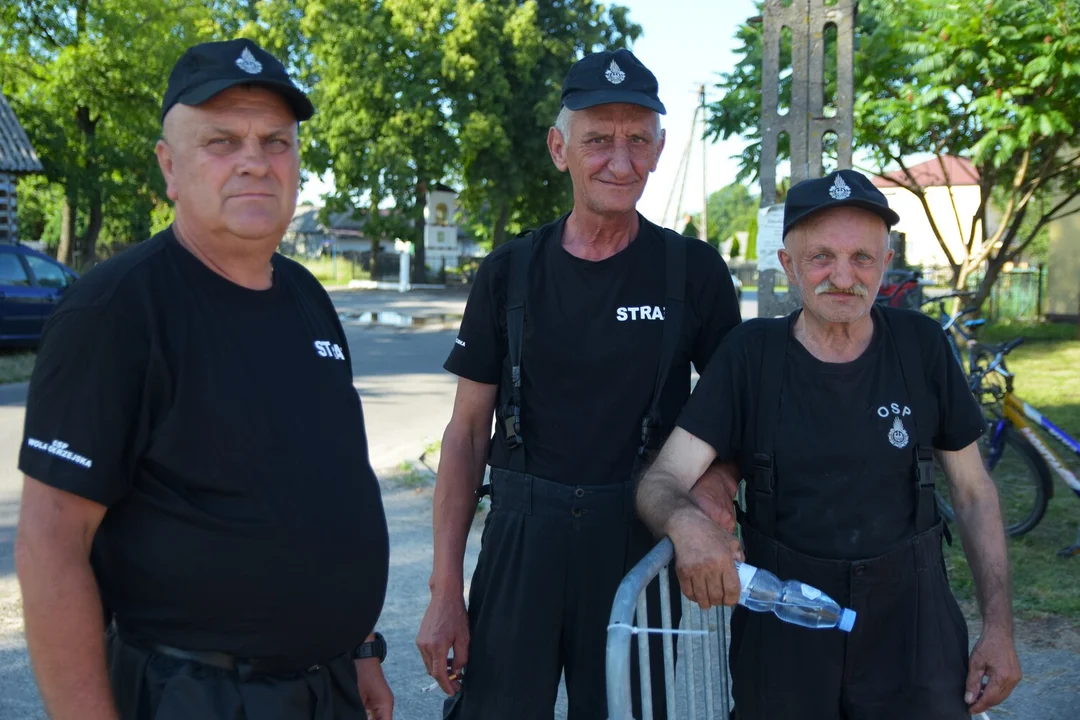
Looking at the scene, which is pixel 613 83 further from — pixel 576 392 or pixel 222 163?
pixel 222 163

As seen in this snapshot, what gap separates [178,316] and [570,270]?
1181mm

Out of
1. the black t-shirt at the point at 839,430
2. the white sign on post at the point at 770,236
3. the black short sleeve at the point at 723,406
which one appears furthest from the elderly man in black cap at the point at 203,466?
the white sign on post at the point at 770,236

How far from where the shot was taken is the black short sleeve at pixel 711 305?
278 cm

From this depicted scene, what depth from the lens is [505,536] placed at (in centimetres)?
271

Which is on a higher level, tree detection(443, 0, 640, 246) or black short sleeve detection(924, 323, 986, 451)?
tree detection(443, 0, 640, 246)

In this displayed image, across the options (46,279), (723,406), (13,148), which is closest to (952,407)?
(723,406)

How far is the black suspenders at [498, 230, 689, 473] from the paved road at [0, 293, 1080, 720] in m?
1.88

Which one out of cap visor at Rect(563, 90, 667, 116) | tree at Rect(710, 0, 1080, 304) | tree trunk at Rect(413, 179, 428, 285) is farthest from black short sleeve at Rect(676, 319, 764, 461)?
tree trunk at Rect(413, 179, 428, 285)

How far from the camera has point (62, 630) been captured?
1.73 metres

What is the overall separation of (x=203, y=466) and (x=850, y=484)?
1462 millimetres

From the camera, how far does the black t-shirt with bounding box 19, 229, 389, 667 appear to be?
68.2 inches

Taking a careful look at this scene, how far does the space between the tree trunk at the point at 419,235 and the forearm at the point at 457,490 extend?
109 feet

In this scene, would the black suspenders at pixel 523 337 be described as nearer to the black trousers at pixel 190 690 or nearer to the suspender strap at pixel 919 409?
the suspender strap at pixel 919 409

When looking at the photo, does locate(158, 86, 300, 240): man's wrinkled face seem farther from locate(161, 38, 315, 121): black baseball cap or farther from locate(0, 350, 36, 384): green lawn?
locate(0, 350, 36, 384): green lawn
